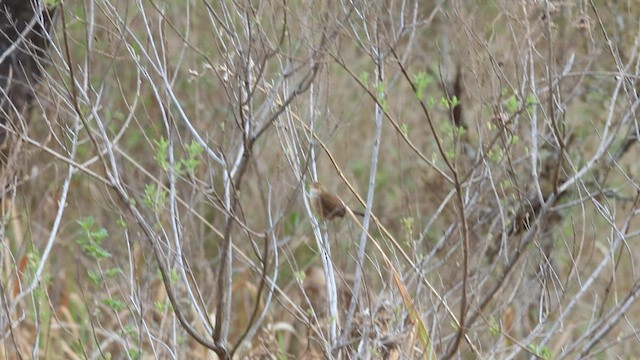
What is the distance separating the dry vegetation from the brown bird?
2.8 inches

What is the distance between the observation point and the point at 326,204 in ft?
10.1

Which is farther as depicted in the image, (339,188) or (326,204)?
(339,188)

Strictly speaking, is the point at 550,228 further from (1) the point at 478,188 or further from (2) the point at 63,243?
(2) the point at 63,243

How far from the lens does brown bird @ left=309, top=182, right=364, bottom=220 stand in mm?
3029

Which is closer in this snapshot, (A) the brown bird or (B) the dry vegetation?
(B) the dry vegetation

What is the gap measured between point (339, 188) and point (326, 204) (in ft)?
11.7

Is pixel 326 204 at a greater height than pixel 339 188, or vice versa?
pixel 326 204

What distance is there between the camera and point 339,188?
6633 millimetres

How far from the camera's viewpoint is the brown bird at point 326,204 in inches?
119

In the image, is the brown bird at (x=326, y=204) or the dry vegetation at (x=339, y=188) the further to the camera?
the brown bird at (x=326, y=204)

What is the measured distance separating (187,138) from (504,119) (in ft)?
10.2

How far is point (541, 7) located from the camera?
292cm

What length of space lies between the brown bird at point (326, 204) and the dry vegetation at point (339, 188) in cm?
7

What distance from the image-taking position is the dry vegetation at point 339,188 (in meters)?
2.84
